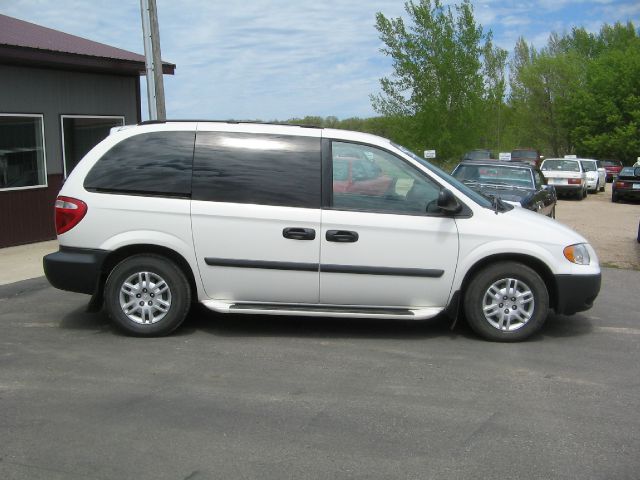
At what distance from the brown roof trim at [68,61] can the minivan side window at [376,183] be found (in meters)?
6.45

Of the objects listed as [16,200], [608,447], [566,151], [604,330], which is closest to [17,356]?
[608,447]

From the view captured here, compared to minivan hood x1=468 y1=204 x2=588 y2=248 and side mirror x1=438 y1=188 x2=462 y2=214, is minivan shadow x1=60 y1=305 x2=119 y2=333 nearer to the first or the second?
side mirror x1=438 y1=188 x2=462 y2=214

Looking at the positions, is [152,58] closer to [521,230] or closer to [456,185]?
[456,185]

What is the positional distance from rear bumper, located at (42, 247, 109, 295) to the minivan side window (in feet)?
6.95

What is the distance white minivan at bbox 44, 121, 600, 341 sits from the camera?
5691mm

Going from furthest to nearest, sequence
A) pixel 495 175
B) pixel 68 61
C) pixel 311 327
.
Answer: pixel 495 175 → pixel 68 61 → pixel 311 327

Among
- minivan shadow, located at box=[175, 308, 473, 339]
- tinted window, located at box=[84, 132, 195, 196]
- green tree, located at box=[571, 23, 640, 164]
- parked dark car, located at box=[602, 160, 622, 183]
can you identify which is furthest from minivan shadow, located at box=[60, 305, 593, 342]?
green tree, located at box=[571, 23, 640, 164]

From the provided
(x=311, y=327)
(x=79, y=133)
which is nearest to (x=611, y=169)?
(x=79, y=133)

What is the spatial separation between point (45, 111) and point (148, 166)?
6363 millimetres

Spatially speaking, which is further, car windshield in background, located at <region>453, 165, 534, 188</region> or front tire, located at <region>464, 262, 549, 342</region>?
car windshield in background, located at <region>453, 165, 534, 188</region>

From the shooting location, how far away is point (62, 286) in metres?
5.88

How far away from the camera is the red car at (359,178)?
5.78 metres

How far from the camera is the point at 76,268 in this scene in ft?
19.0

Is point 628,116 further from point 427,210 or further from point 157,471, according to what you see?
point 157,471
